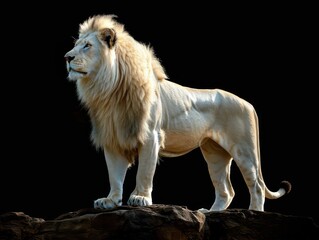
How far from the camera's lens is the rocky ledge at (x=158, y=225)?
24.7 feet

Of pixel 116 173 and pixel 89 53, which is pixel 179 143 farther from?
pixel 89 53

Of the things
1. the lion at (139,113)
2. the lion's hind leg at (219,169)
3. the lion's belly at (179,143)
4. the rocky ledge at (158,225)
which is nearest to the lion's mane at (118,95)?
the lion at (139,113)

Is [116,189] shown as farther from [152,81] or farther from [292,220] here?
[292,220]

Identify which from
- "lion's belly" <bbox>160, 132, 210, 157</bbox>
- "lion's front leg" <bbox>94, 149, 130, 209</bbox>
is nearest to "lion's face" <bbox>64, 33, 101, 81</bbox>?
"lion's front leg" <bbox>94, 149, 130, 209</bbox>

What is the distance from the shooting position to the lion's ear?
320 inches

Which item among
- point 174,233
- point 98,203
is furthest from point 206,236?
point 98,203

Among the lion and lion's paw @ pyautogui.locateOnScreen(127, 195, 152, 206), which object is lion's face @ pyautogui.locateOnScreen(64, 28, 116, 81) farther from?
lion's paw @ pyautogui.locateOnScreen(127, 195, 152, 206)

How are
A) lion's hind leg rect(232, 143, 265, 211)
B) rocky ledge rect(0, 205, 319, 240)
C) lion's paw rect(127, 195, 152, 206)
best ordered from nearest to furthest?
rocky ledge rect(0, 205, 319, 240)
lion's paw rect(127, 195, 152, 206)
lion's hind leg rect(232, 143, 265, 211)

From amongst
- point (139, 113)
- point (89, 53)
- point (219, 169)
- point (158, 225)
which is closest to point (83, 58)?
point (89, 53)

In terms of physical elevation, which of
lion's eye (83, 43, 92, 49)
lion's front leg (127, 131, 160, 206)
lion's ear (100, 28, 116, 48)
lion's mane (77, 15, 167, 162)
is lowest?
lion's front leg (127, 131, 160, 206)

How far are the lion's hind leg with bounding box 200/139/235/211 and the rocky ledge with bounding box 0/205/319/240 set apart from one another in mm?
983

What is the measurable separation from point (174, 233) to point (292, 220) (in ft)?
3.74

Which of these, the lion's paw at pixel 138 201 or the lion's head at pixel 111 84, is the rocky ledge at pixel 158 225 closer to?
the lion's paw at pixel 138 201

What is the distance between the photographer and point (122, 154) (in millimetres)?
8219
